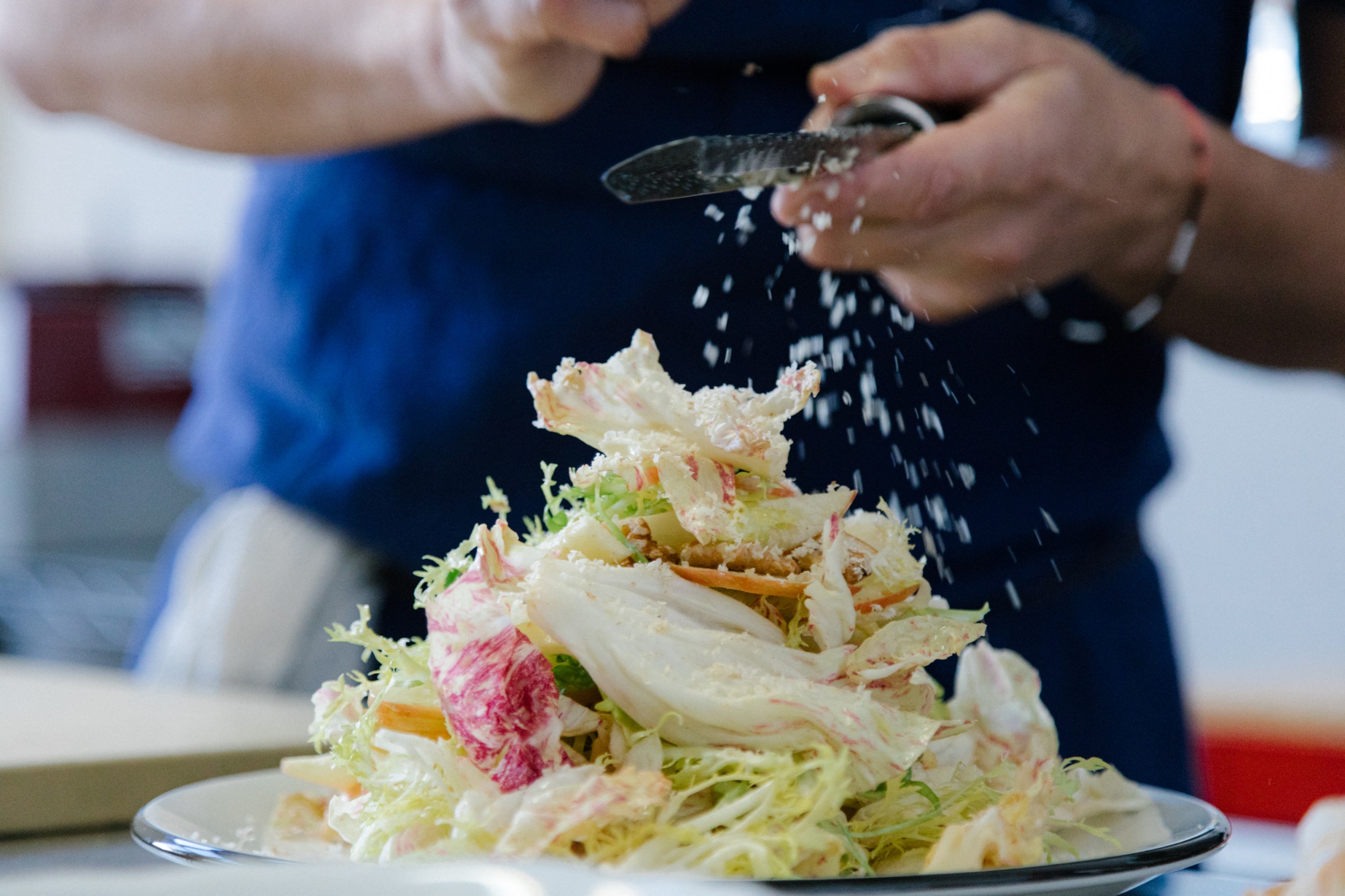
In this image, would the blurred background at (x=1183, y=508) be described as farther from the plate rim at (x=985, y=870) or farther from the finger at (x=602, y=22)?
the plate rim at (x=985, y=870)

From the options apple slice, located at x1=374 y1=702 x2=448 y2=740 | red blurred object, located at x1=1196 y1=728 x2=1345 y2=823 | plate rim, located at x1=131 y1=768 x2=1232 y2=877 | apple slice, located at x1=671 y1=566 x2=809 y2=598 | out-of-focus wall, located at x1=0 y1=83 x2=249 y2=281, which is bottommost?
red blurred object, located at x1=1196 y1=728 x2=1345 y2=823

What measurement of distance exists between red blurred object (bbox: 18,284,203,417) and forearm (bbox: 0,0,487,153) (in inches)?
75.2

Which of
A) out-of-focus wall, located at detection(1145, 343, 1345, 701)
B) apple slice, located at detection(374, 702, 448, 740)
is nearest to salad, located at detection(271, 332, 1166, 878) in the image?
apple slice, located at detection(374, 702, 448, 740)

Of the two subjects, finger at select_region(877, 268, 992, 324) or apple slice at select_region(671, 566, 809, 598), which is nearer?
apple slice at select_region(671, 566, 809, 598)

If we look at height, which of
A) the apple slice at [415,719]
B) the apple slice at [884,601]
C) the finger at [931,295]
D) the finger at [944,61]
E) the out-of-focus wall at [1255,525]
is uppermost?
the finger at [944,61]

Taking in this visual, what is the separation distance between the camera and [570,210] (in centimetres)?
78

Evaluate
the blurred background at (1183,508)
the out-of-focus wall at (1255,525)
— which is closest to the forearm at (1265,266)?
the blurred background at (1183,508)

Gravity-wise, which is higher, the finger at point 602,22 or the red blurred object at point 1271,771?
the finger at point 602,22

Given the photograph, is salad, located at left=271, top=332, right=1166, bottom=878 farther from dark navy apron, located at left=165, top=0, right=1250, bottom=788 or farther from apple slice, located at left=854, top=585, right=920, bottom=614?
dark navy apron, located at left=165, top=0, right=1250, bottom=788

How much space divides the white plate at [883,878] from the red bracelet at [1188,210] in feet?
1.29

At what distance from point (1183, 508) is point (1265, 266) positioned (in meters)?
1.77

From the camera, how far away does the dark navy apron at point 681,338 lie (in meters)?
0.74

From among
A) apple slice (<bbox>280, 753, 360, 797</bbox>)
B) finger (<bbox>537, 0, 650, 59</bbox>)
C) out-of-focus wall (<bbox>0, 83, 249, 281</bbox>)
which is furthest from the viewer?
out-of-focus wall (<bbox>0, 83, 249, 281</bbox>)

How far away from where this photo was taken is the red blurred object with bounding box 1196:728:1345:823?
1.70 metres
